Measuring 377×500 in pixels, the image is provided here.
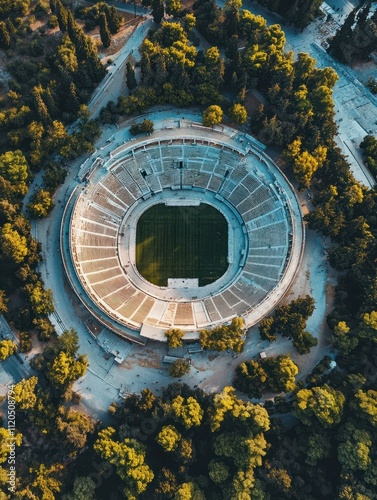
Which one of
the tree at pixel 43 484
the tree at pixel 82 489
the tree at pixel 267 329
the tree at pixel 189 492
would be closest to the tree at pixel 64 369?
the tree at pixel 43 484

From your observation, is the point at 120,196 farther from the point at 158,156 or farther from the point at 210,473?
the point at 210,473

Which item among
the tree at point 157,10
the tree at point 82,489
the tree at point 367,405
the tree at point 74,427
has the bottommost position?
the tree at point 82,489

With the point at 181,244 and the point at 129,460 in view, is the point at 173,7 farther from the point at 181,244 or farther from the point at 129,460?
the point at 129,460

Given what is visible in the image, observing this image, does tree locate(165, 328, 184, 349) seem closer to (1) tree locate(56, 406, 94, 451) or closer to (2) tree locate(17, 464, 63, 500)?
(1) tree locate(56, 406, 94, 451)

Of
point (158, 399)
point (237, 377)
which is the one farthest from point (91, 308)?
point (237, 377)

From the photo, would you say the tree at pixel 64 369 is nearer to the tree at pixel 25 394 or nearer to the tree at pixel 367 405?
the tree at pixel 25 394

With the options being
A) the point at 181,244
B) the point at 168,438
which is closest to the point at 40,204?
the point at 181,244
